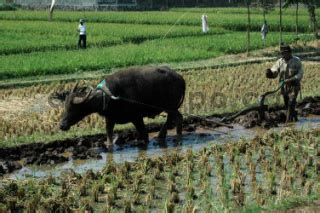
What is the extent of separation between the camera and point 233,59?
73.7 feet

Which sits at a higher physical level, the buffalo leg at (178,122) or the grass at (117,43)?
the buffalo leg at (178,122)

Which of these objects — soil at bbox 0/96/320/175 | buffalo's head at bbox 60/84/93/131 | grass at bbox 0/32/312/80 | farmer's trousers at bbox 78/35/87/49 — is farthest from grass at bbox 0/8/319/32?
buffalo's head at bbox 60/84/93/131

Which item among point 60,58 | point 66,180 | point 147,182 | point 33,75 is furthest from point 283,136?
point 60,58

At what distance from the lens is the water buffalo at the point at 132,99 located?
34.7 ft

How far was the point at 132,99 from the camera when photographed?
35.5ft

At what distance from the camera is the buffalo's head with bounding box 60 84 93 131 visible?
1049 centimetres

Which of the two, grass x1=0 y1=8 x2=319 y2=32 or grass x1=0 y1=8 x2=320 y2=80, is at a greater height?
grass x1=0 y1=8 x2=320 y2=80

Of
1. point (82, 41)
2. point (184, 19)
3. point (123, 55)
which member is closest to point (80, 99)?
point (123, 55)

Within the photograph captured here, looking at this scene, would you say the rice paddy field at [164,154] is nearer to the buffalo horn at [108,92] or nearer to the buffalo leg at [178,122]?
the buffalo leg at [178,122]

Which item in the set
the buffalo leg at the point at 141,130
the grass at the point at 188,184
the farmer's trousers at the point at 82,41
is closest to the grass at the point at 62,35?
the farmer's trousers at the point at 82,41

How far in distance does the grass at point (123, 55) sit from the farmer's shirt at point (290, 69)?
8.07 m

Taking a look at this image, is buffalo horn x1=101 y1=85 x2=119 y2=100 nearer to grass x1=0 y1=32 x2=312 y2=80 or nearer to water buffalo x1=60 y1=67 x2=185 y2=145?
water buffalo x1=60 y1=67 x2=185 y2=145

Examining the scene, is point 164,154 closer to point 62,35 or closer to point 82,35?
point 82,35

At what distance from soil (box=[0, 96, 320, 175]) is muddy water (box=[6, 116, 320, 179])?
4.6 inches
